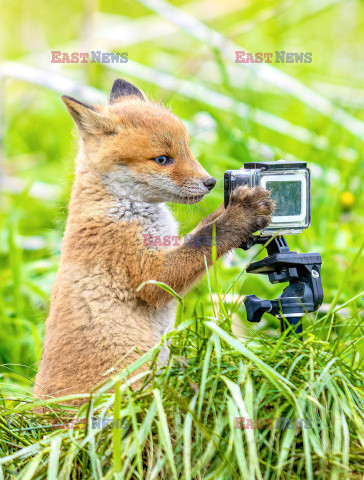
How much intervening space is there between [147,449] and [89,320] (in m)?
0.84

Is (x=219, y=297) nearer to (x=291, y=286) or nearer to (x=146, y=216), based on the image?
(x=291, y=286)

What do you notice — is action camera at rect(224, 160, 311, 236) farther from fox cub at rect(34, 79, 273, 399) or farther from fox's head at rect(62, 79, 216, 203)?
fox's head at rect(62, 79, 216, 203)

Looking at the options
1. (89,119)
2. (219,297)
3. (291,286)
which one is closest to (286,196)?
(291,286)

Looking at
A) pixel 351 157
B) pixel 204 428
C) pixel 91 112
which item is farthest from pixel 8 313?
pixel 351 157

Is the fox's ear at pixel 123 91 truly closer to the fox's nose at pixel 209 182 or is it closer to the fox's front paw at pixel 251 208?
the fox's nose at pixel 209 182

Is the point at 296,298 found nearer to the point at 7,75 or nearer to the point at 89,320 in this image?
the point at 89,320

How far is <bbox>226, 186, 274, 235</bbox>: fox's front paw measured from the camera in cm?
286

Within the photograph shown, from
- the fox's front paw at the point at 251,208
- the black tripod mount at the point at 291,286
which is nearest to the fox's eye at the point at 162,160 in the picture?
the fox's front paw at the point at 251,208

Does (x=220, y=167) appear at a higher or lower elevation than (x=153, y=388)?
higher

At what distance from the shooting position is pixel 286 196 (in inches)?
114

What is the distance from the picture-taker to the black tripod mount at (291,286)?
2.72 metres

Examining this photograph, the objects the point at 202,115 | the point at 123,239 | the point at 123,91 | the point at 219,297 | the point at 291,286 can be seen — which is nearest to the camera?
the point at 219,297

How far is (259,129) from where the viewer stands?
625 centimetres

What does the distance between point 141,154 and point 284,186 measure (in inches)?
30.2
